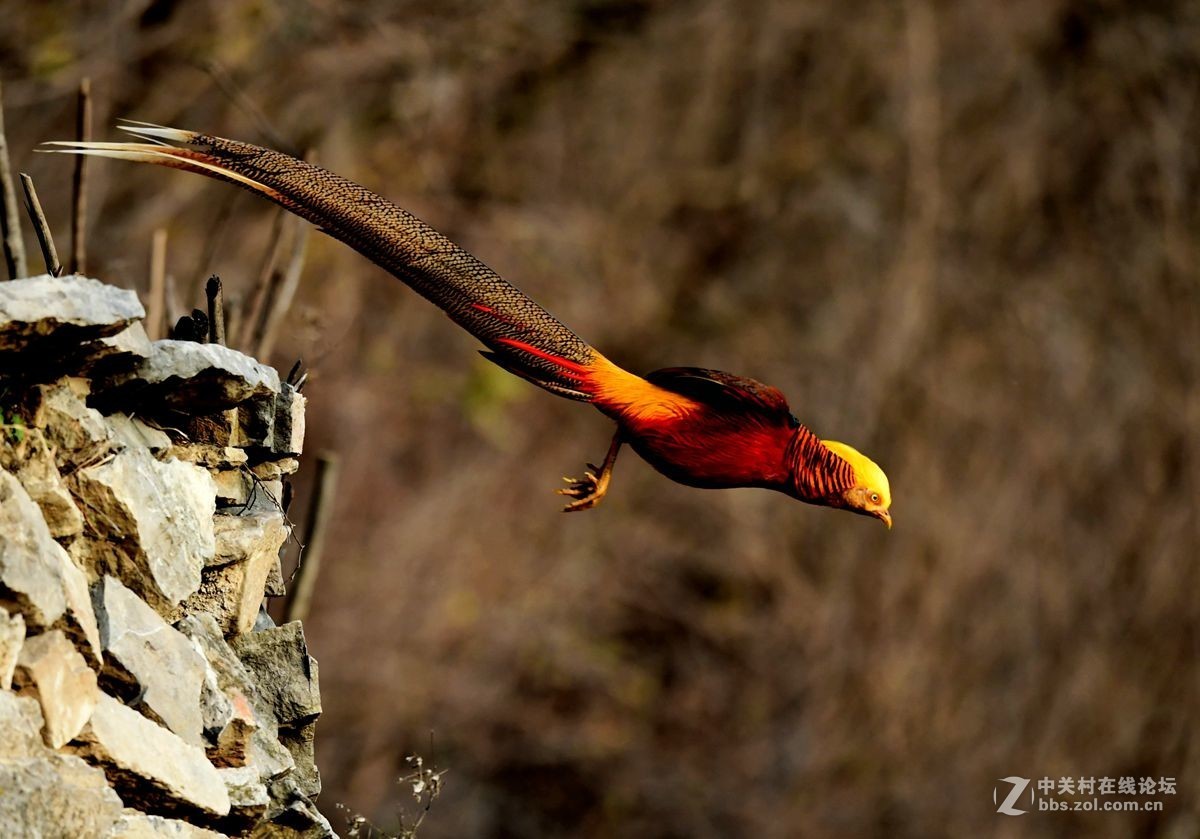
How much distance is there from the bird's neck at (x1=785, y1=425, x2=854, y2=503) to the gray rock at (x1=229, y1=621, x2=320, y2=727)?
3.86 feet

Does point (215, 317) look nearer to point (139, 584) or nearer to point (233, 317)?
point (139, 584)

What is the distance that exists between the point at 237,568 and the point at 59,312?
961 millimetres

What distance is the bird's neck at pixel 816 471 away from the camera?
3.83 meters

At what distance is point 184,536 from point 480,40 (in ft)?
32.6

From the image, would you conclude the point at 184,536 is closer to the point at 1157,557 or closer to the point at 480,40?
the point at 480,40

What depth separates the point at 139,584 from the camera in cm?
370

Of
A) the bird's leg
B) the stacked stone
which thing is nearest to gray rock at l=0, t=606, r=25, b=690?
the stacked stone

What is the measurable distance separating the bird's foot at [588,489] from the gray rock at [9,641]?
3.92 ft

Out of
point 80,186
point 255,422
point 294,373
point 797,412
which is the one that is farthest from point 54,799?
point 797,412

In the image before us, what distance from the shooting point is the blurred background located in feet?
49.8

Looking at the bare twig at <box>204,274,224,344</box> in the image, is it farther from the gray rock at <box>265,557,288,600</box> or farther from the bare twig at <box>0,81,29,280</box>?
the bare twig at <box>0,81,29,280</box>

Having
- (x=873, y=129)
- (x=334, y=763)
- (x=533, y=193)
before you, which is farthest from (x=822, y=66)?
(x=334, y=763)

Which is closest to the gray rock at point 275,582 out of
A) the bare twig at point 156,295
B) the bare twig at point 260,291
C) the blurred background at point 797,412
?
the bare twig at point 156,295

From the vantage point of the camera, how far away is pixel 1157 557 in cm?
1577
